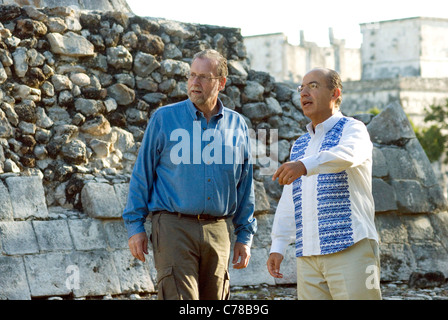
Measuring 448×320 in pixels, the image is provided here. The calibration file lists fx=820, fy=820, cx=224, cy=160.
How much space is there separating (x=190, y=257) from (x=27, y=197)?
3652 millimetres

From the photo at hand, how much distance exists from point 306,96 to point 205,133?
0.62m

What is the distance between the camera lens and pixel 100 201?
8.12 m

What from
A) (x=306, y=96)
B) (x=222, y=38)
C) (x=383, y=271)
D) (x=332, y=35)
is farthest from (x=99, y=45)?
(x=332, y=35)

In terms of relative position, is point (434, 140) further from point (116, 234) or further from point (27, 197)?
point (27, 197)

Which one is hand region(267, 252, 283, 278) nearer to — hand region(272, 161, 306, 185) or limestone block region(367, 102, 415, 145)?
hand region(272, 161, 306, 185)

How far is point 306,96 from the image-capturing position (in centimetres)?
475

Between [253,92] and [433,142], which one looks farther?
[433,142]

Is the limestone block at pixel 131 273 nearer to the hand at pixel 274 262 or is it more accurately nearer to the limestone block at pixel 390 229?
the limestone block at pixel 390 229

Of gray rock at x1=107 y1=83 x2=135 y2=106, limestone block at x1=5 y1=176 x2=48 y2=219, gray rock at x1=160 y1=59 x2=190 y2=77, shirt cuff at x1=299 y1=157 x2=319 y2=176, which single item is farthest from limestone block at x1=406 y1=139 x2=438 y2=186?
shirt cuff at x1=299 y1=157 x2=319 y2=176

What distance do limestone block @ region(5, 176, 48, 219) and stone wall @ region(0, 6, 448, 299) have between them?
0.01m

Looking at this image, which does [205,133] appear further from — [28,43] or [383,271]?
[383,271]

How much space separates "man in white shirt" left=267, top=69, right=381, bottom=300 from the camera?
14.3 feet

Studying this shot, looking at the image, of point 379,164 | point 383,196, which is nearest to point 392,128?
point 379,164

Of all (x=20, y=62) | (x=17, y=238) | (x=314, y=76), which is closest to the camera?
(x=314, y=76)
